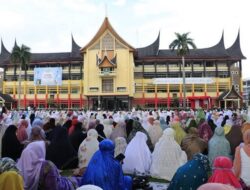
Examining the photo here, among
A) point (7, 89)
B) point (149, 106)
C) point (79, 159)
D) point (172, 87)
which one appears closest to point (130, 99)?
point (149, 106)

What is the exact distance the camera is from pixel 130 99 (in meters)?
45.9

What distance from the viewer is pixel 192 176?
164 inches

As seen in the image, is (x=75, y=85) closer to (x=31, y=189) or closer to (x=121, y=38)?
(x=121, y=38)

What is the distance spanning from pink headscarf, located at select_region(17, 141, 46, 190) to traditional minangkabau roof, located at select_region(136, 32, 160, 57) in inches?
1780

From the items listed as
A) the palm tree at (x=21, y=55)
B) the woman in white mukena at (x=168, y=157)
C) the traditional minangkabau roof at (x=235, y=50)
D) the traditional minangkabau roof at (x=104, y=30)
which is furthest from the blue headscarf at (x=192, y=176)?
the traditional minangkabau roof at (x=235, y=50)

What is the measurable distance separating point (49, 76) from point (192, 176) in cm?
4252

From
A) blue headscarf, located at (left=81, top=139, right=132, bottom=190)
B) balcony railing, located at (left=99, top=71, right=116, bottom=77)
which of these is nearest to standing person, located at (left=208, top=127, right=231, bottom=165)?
blue headscarf, located at (left=81, top=139, right=132, bottom=190)

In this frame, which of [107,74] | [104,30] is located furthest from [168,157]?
[104,30]

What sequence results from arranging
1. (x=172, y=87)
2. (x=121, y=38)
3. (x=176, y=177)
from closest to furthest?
1. (x=176, y=177)
2. (x=121, y=38)
3. (x=172, y=87)

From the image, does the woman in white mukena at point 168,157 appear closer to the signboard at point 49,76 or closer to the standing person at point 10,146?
the standing person at point 10,146

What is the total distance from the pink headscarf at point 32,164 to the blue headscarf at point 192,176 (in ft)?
5.86

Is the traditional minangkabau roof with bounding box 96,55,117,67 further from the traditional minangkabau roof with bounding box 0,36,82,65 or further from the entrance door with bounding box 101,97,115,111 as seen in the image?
the traditional minangkabau roof with bounding box 0,36,82,65

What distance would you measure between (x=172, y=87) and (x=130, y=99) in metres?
5.60

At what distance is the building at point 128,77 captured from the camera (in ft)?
147
